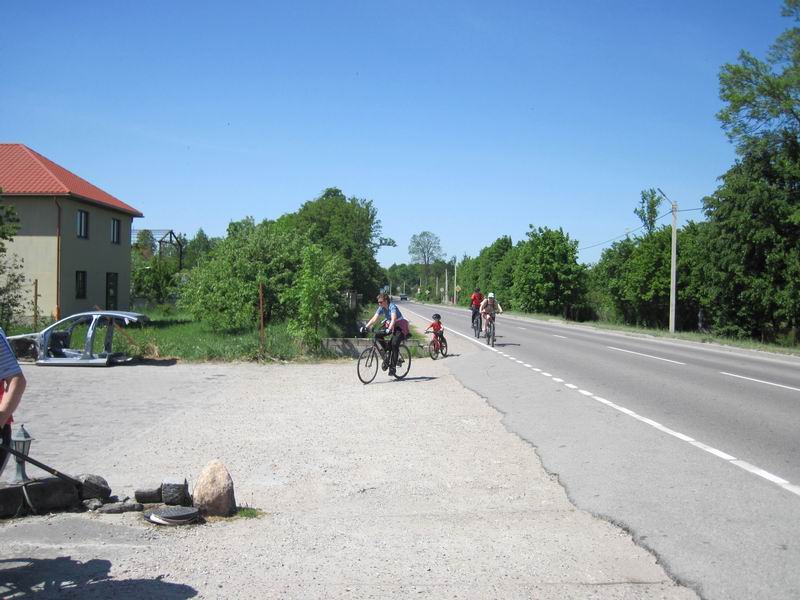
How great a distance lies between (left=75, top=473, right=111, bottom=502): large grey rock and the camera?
5.68 meters

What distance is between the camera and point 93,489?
570 cm

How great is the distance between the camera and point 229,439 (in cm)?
878

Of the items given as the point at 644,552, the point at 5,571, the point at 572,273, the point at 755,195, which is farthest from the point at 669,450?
the point at 572,273

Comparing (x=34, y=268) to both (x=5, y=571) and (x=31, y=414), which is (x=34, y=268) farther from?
(x=5, y=571)

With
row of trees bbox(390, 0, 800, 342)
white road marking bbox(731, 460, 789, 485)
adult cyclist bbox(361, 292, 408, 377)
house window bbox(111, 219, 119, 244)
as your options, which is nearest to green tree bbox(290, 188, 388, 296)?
house window bbox(111, 219, 119, 244)

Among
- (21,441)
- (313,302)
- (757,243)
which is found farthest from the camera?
(757,243)

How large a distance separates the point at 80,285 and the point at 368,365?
22332 mm

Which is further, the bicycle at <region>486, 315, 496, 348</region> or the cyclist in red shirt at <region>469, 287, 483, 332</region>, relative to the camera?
the cyclist in red shirt at <region>469, 287, 483, 332</region>

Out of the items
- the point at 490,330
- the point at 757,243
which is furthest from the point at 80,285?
the point at 757,243

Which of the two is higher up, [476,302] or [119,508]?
[476,302]

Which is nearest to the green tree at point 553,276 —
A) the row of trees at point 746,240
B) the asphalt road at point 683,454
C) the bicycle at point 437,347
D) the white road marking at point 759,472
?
the row of trees at point 746,240

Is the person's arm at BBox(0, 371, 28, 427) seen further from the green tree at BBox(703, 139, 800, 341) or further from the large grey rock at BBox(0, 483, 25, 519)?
the green tree at BBox(703, 139, 800, 341)

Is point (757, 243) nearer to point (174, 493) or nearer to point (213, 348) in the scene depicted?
point (213, 348)

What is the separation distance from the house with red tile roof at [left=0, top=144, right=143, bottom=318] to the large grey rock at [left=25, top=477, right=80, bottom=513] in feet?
81.6
